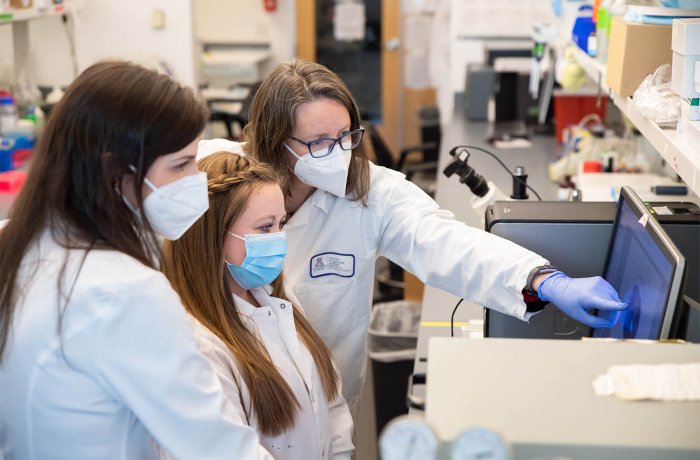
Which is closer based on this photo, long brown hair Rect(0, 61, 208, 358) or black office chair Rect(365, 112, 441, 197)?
long brown hair Rect(0, 61, 208, 358)

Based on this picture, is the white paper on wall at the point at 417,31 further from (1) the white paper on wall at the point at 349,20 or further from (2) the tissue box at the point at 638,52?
(2) the tissue box at the point at 638,52

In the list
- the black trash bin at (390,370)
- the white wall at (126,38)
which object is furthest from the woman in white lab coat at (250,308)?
the white wall at (126,38)

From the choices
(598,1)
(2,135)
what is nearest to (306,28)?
(2,135)

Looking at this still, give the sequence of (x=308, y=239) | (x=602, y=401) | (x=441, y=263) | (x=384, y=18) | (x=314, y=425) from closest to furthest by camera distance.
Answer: (x=602, y=401) < (x=314, y=425) < (x=441, y=263) < (x=308, y=239) < (x=384, y=18)

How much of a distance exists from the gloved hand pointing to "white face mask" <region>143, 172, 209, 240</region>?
0.71 metres

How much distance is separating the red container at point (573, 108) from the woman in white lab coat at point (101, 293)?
3.26 m

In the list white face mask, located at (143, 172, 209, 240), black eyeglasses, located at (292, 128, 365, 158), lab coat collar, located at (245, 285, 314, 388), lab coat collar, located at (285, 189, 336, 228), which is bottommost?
lab coat collar, located at (245, 285, 314, 388)

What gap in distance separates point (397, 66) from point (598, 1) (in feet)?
14.0

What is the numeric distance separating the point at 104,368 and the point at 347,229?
909 mm

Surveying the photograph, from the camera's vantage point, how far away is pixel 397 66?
7078mm

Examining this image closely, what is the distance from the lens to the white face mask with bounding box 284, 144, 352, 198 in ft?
6.16

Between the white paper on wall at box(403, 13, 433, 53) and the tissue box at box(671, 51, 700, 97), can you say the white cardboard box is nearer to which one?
the tissue box at box(671, 51, 700, 97)

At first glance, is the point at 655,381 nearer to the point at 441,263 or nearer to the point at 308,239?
the point at 441,263

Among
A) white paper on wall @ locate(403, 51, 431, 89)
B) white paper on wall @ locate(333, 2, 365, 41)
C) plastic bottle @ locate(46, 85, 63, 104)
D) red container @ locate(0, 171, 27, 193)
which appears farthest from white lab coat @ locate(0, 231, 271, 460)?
white paper on wall @ locate(333, 2, 365, 41)
